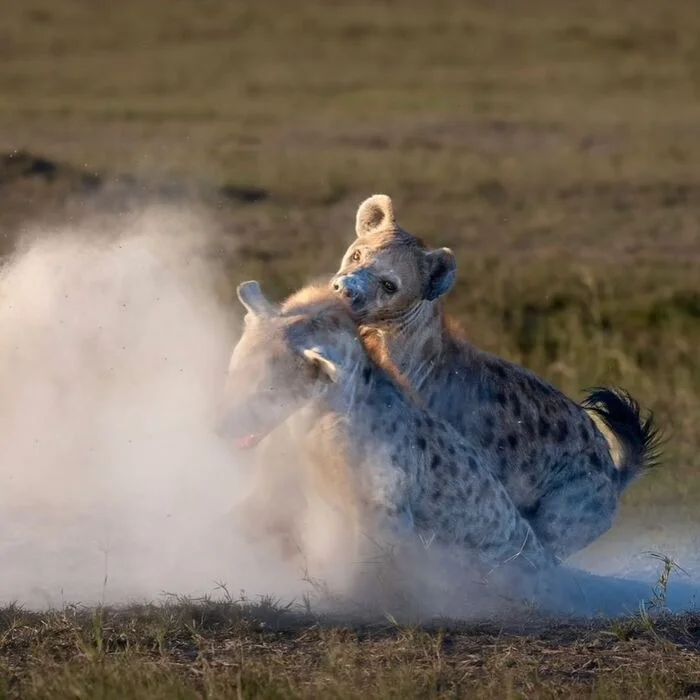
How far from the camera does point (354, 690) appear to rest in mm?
5516

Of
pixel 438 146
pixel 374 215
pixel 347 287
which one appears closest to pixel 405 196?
pixel 438 146

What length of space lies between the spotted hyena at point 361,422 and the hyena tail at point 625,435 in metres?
1.06

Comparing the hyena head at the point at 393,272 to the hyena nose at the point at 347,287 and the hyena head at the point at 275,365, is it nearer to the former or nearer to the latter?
the hyena nose at the point at 347,287

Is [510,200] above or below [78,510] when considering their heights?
above

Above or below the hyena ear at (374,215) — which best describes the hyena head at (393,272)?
below

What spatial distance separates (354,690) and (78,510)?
295cm

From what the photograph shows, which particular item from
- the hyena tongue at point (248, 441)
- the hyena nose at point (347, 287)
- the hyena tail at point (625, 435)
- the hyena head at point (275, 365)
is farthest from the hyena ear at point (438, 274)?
the hyena tongue at point (248, 441)

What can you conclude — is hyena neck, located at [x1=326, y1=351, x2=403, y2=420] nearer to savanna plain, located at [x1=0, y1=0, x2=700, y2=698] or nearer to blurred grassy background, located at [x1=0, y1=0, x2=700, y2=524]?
savanna plain, located at [x1=0, y1=0, x2=700, y2=698]

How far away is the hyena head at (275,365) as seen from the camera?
6539 millimetres

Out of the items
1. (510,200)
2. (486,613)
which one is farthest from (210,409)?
(510,200)

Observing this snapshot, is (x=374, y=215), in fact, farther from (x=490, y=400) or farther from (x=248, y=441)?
(x=248, y=441)

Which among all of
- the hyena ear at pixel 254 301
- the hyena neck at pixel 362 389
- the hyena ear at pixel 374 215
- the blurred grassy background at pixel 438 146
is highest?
the blurred grassy background at pixel 438 146

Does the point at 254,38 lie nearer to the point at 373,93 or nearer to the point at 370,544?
the point at 373,93

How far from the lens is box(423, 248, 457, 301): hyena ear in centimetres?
795
